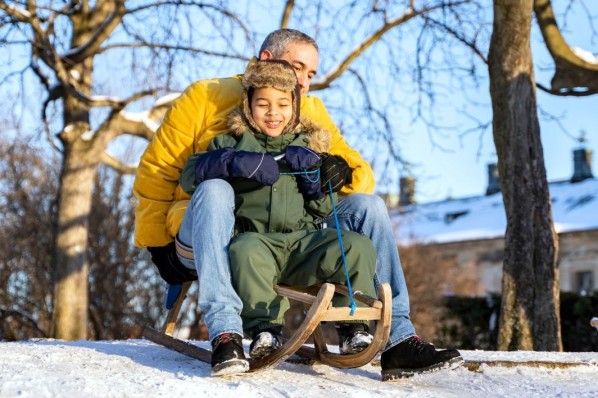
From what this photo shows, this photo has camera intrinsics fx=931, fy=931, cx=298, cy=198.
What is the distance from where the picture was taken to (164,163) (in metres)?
4.17

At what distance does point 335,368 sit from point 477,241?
106ft

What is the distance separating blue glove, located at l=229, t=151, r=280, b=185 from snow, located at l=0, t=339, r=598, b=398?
78 cm

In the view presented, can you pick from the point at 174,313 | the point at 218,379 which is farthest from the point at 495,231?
the point at 218,379

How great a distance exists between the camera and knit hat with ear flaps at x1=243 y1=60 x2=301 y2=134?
396 cm

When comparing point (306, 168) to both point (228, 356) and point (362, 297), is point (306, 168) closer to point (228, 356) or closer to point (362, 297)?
point (362, 297)

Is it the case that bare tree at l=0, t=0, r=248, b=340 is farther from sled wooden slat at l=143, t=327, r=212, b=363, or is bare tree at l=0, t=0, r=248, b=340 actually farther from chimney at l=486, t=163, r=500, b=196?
chimney at l=486, t=163, r=500, b=196

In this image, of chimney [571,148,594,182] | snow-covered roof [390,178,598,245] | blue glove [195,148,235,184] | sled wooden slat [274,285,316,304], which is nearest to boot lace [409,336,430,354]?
sled wooden slat [274,285,316,304]

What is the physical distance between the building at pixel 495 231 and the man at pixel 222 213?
26.0 metres

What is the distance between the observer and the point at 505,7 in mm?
7691

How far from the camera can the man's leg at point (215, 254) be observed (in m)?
3.58

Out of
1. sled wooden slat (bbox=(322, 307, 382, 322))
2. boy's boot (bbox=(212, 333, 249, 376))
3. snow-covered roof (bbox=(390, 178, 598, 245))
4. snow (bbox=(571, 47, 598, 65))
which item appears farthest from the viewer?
snow-covered roof (bbox=(390, 178, 598, 245))

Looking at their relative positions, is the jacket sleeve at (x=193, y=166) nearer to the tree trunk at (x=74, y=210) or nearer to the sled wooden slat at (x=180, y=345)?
the sled wooden slat at (x=180, y=345)

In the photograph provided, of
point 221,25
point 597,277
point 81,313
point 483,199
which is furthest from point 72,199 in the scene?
point 483,199

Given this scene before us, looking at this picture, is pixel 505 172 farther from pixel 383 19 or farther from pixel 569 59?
pixel 383 19
